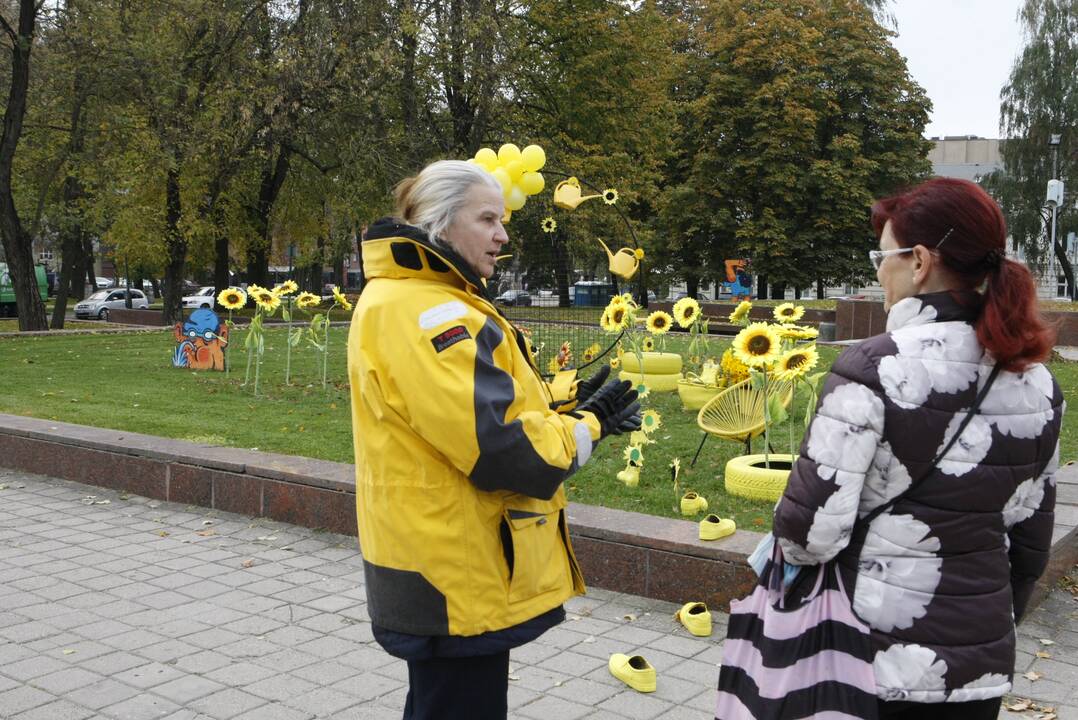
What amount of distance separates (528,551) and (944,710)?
0.92m

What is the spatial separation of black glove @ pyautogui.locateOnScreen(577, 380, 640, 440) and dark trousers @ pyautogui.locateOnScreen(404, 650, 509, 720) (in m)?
0.60

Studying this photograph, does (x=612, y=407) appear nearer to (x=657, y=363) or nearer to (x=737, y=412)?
(x=737, y=412)

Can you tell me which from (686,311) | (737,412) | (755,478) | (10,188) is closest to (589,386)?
(755,478)

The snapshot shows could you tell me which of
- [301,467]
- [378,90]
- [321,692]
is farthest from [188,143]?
[321,692]

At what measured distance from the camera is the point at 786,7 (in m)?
36.8

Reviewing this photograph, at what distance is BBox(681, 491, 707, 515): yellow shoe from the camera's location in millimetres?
6105

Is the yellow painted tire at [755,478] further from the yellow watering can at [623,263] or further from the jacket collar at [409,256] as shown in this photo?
the jacket collar at [409,256]

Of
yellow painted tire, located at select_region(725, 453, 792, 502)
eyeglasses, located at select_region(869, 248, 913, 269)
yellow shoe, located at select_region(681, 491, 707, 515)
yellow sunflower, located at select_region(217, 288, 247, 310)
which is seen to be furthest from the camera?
yellow sunflower, located at select_region(217, 288, 247, 310)

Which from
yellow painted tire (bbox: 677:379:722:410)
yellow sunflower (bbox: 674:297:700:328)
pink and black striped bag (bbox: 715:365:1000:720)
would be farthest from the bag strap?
yellow painted tire (bbox: 677:379:722:410)

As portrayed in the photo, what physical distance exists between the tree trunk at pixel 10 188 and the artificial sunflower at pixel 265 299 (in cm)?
1167

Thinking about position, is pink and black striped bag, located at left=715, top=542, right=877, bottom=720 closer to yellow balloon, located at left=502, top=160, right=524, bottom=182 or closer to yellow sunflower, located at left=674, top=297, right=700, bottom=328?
yellow balloon, located at left=502, top=160, right=524, bottom=182

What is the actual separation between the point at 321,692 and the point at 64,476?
4.86m

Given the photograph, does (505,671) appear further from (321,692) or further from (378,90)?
(378,90)

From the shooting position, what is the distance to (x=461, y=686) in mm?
2484
